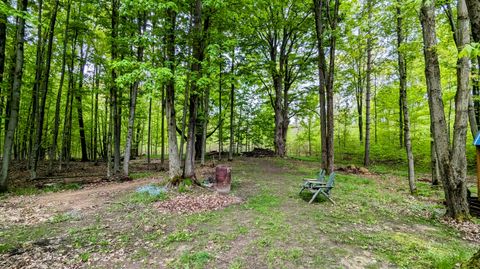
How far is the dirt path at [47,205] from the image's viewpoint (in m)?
6.17

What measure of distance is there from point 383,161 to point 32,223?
22.6 meters

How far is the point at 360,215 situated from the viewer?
6.24 m

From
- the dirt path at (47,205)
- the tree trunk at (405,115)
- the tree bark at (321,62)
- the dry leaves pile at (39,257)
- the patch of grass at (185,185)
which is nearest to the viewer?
the dry leaves pile at (39,257)

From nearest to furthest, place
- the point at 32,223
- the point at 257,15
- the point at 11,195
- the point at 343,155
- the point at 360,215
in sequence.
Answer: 1. the point at 32,223
2. the point at 360,215
3. the point at 11,195
4. the point at 257,15
5. the point at 343,155

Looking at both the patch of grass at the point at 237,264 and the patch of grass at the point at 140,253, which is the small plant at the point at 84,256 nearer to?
the patch of grass at the point at 140,253

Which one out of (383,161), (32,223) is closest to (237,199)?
(32,223)

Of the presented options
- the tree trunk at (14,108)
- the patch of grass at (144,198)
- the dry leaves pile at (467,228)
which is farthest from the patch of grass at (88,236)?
the dry leaves pile at (467,228)

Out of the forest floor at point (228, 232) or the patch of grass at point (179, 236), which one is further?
the patch of grass at point (179, 236)

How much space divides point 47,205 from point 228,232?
6131mm

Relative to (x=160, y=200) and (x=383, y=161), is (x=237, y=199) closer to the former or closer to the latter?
(x=160, y=200)

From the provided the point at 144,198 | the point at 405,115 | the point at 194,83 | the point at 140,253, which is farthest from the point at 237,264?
the point at 405,115

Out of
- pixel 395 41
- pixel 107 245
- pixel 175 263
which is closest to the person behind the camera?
pixel 175 263

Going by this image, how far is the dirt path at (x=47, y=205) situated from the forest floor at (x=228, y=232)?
30mm

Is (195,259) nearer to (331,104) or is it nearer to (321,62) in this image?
(331,104)
